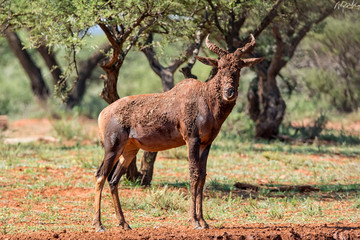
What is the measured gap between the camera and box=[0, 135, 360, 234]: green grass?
28.2 ft

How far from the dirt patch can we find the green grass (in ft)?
2.86

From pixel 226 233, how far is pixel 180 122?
1.58m

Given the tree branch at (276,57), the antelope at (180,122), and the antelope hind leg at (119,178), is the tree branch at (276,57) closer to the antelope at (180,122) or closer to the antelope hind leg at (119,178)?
the antelope at (180,122)

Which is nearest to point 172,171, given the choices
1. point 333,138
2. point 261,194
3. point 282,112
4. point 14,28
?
point 261,194

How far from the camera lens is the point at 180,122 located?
733 centimetres

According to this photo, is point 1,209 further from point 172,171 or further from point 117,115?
point 172,171

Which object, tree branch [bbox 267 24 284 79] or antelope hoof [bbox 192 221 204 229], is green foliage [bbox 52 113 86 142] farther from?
antelope hoof [bbox 192 221 204 229]

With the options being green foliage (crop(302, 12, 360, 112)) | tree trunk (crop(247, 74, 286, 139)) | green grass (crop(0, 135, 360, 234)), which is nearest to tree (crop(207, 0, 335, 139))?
tree trunk (crop(247, 74, 286, 139))

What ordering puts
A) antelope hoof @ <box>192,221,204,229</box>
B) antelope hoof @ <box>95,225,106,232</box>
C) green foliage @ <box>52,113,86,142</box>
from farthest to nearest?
1. green foliage @ <box>52,113,86,142</box>
2. antelope hoof @ <box>95,225,106,232</box>
3. antelope hoof @ <box>192,221,204,229</box>

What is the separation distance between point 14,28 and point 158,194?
4895 millimetres

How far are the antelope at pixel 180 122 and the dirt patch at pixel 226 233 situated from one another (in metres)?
0.41

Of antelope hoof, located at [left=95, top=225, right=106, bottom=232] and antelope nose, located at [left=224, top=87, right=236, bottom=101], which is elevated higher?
antelope nose, located at [left=224, top=87, right=236, bottom=101]

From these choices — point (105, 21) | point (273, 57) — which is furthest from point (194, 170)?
point (273, 57)

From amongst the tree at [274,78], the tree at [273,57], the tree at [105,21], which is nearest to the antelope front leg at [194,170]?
the tree at [105,21]
